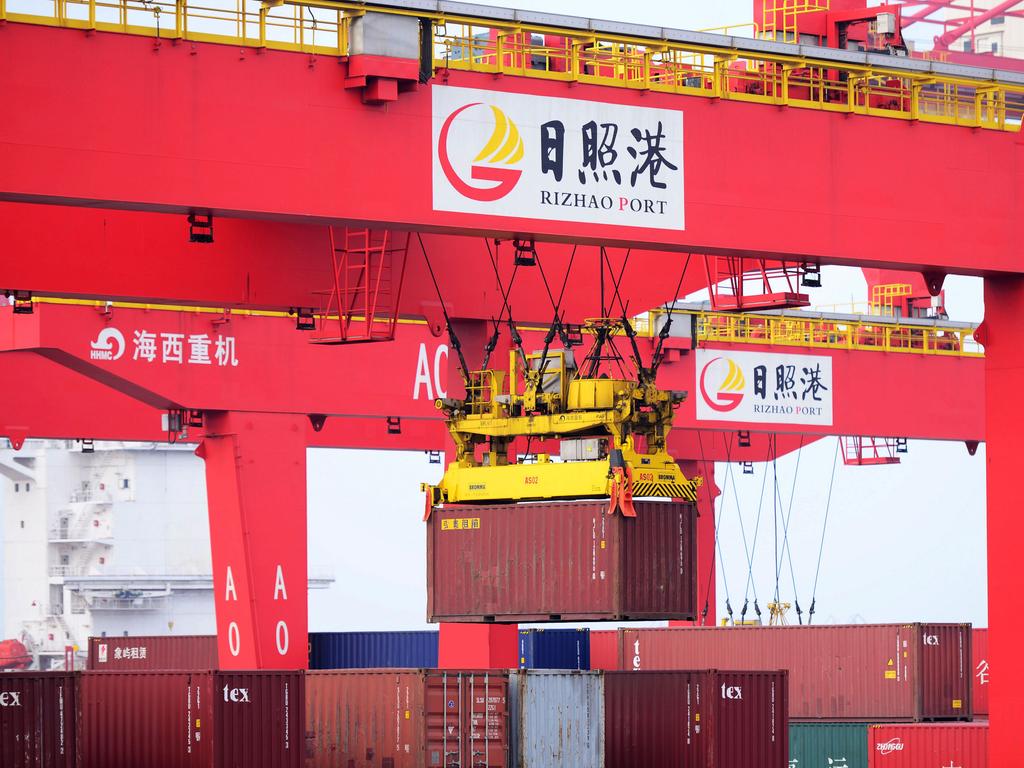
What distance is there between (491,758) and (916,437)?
54.5ft

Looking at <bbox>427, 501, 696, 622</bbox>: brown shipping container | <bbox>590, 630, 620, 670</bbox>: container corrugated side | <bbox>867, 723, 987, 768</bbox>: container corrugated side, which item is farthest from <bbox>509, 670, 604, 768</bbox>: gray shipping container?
<bbox>590, 630, 620, 670</bbox>: container corrugated side

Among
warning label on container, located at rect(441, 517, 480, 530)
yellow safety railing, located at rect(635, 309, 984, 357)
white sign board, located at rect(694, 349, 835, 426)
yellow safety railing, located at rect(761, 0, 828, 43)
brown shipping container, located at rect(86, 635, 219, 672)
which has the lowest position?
brown shipping container, located at rect(86, 635, 219, 672)

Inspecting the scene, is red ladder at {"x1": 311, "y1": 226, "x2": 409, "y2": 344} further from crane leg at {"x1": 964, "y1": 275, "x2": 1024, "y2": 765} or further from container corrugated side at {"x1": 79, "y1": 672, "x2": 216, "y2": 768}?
crane leg at {"x1": 964, "y1": 275, "x2": 1024, "y2": 765}

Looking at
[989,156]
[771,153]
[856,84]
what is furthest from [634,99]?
[989,156]

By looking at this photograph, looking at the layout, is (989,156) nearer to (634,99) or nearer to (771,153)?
(771,153)

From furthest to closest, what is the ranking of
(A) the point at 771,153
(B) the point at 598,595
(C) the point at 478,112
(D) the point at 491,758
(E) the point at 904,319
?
(E) the point at 904,319 → (D) the point at 491,758 → (B) the point at 598,595 → (A) the point at 771,153 → (C) the point at 478,112

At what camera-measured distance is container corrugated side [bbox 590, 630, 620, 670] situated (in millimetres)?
39375

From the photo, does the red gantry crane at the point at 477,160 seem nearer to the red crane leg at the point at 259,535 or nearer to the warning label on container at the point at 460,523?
the warning label on container at the point at 460,523

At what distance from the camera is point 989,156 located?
2175cm

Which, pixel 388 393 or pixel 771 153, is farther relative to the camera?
pixel 388 393

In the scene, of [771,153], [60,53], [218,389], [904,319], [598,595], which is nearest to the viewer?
[60,53]

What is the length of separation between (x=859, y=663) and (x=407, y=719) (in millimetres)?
12472

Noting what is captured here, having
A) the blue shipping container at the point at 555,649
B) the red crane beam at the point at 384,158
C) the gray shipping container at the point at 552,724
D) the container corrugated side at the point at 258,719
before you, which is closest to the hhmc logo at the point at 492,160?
the red crane beam at the point at 384,158

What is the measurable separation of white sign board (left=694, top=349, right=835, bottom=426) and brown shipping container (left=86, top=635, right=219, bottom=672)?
44.4 feet
